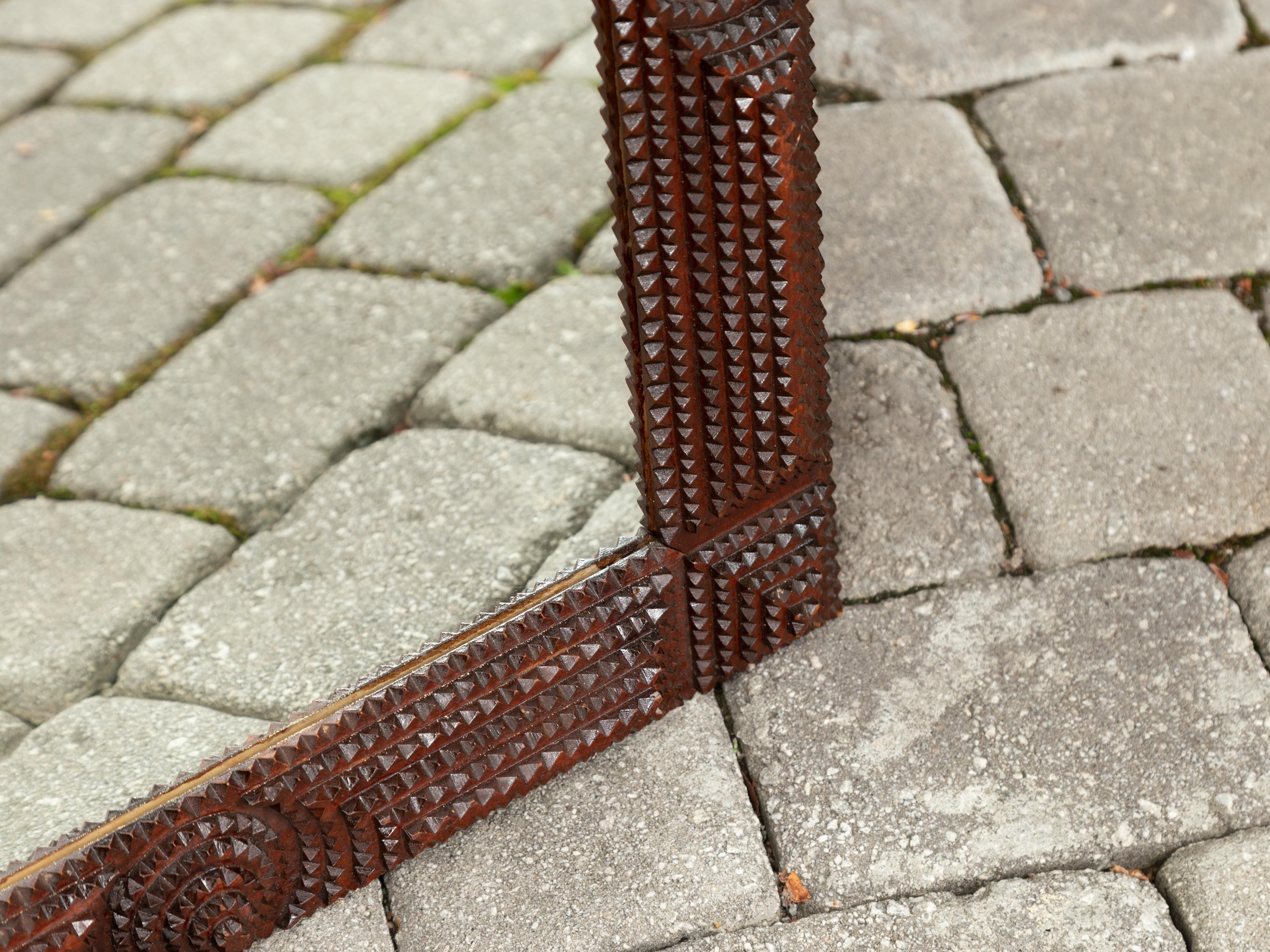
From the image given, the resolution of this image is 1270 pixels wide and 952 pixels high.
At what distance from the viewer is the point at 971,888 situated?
1122mm

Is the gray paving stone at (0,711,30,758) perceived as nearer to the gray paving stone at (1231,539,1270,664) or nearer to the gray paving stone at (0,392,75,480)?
the gray paving stone at (0,392,75,480)

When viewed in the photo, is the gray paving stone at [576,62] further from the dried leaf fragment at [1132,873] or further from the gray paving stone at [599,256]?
the dried leaf fragment at [1132,873]

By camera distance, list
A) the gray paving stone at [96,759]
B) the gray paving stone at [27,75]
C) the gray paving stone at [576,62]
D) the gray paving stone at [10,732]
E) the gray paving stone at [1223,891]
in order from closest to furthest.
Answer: the gray paving stone at [1223,891] < the gray paving stone at [96,759] < the gray paving stone at [10,732] < the gray paving stone at [576,62] < the gray paving stone at [27,75]

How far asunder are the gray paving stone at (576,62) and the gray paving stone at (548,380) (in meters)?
0.65

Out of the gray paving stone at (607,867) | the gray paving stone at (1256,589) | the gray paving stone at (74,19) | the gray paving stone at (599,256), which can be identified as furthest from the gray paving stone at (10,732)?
the gray paving stone at (74,19)

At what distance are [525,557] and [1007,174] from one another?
0.92m

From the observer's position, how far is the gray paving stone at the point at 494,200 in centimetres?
190

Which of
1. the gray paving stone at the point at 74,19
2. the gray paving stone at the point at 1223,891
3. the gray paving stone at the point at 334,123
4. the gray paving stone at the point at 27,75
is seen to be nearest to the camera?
the gray paving stone at the point at 1223,891

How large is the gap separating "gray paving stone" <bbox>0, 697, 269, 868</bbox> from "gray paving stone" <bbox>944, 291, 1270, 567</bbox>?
0.87 metres

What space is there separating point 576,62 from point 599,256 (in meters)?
0.62

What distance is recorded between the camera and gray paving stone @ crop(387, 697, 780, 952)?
3.64ft

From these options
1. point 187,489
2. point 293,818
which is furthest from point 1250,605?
point 187,489

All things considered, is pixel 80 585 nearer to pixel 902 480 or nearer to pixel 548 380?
pixel 548 380

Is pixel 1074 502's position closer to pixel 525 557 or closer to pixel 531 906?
pixel 525 557
